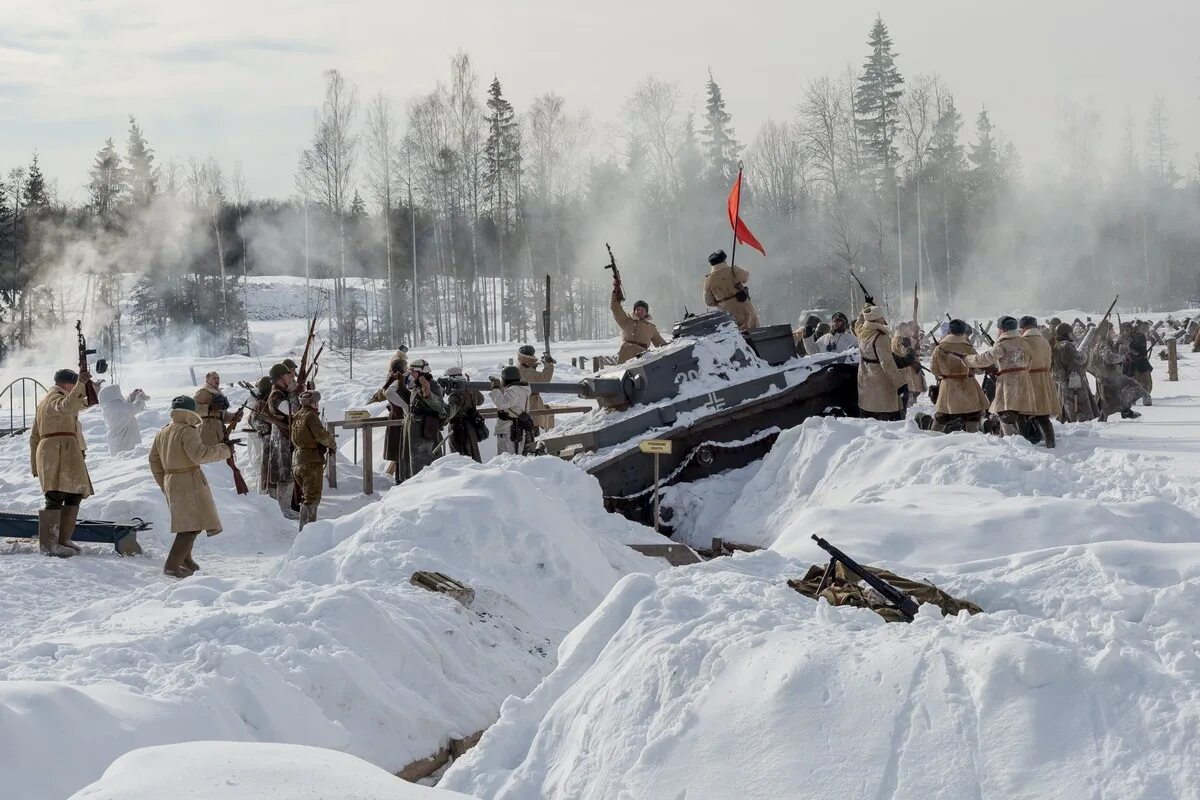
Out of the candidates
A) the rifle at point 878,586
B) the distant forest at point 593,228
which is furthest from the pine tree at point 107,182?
the rifle at point 878,586

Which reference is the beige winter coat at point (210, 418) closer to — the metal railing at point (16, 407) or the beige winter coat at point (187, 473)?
the beige winter coat at point (187, 473)

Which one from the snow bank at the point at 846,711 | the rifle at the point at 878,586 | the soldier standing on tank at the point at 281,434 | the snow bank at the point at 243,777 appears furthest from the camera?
the soldier standing on tank at the point at 281,434

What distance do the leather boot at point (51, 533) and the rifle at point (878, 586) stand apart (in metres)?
7.06

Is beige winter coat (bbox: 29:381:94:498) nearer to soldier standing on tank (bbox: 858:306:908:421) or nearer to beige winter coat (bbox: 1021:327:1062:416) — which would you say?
soldier standing on tank (bbox: 858:306:908:421)

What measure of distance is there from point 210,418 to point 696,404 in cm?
502

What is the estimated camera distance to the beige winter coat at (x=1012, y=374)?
12.5 meters

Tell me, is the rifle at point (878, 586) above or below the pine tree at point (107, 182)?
below

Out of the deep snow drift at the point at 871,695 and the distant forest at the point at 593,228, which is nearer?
the deep snow drift at the point at 871,695

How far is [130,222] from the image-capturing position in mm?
46594

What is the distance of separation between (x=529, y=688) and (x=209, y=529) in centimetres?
373

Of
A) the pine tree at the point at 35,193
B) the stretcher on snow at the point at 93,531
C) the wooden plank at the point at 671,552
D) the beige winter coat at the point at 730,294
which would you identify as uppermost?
the pine tree at the point at 35,193

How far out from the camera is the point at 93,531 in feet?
35.8

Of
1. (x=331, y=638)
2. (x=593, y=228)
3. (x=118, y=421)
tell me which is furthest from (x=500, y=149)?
(x=331, y=638)

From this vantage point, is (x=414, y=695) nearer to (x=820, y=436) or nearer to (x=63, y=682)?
(x=63, y=682)
